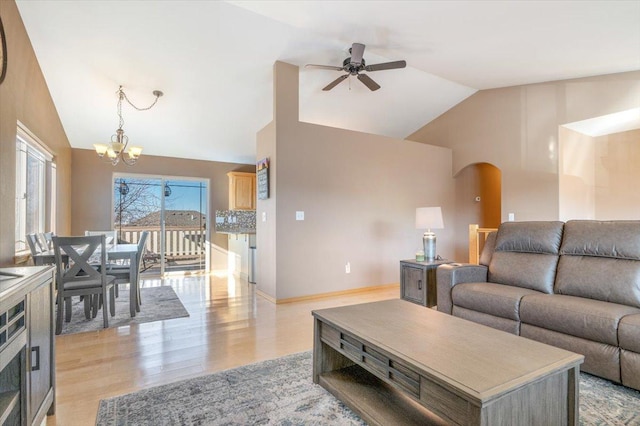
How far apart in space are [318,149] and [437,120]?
3.19m

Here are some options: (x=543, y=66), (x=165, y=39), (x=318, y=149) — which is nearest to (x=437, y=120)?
(x=543, y=66)

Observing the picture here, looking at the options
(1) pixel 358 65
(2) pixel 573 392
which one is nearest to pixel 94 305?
(1) pixel 358 65

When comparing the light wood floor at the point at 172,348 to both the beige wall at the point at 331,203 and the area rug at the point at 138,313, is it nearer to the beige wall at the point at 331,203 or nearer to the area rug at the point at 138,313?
the area rug at the point at 138,313

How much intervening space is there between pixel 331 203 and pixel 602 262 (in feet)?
9.88

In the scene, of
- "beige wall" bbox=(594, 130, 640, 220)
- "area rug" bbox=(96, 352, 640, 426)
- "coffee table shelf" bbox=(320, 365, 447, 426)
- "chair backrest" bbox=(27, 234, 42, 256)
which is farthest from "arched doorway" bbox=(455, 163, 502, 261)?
"chair backrest" bbox=(27, 234, 42, 256)

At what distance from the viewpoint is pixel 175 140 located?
19.7ft

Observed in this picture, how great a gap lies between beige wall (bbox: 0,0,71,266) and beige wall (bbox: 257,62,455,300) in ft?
8.57

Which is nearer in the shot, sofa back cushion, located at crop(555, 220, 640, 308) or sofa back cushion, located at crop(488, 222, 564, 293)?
sofa back cushion, located at crop(555, 220, 640, 308)

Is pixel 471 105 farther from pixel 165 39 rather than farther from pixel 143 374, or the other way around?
pixel 143 374

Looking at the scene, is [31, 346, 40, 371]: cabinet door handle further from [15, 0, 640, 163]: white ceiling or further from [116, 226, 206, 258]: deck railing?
[116, 226, 206, 258]: deck railing

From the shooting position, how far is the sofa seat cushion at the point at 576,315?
2076mm

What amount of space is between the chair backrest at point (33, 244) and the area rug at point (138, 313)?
0.80 metres

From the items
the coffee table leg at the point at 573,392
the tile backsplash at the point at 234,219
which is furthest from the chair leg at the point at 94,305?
the coffee table leg at the point at 573,392

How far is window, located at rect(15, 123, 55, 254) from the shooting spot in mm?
3686
